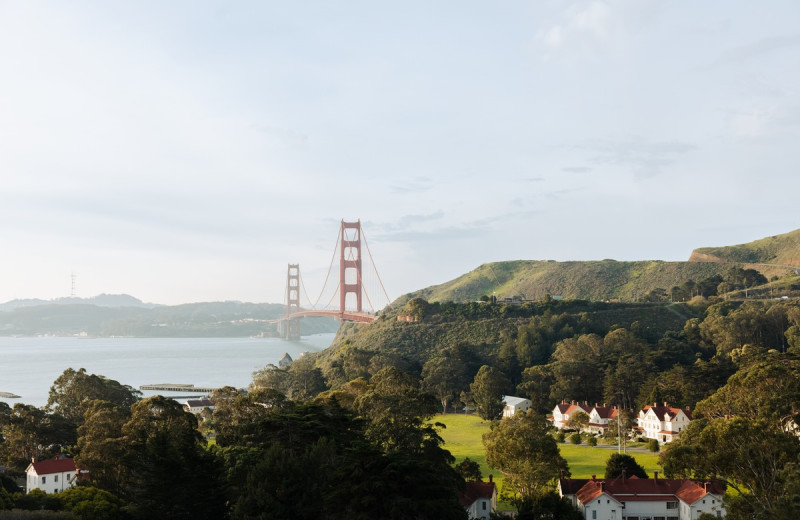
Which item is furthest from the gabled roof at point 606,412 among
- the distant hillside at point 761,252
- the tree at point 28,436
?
the distant hillside at point 761,252

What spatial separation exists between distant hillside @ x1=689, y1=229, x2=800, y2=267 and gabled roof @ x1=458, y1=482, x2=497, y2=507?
289 ft

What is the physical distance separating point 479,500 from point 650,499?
624 cm

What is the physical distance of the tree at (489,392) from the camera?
49000 millimetres

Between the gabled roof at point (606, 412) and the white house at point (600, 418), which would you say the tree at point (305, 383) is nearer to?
the white house at point (600, 418)

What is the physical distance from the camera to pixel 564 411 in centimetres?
4806

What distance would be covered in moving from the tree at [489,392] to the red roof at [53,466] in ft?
92.0

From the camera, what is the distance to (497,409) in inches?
1932

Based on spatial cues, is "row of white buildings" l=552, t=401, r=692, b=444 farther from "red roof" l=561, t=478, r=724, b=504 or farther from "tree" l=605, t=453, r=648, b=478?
"red roof" l=561, t=478, r=724, b=504

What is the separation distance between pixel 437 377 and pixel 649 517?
30.8 metres

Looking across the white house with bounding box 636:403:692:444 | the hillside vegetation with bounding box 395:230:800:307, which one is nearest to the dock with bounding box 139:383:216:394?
the white house with bounding box 636:403:692:444

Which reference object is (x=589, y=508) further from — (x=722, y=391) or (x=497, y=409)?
(x=497, y=409)

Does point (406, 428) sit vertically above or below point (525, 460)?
above

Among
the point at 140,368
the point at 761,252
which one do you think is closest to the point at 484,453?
the point at 140,368

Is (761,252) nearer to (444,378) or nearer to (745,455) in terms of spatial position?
(444,378)
